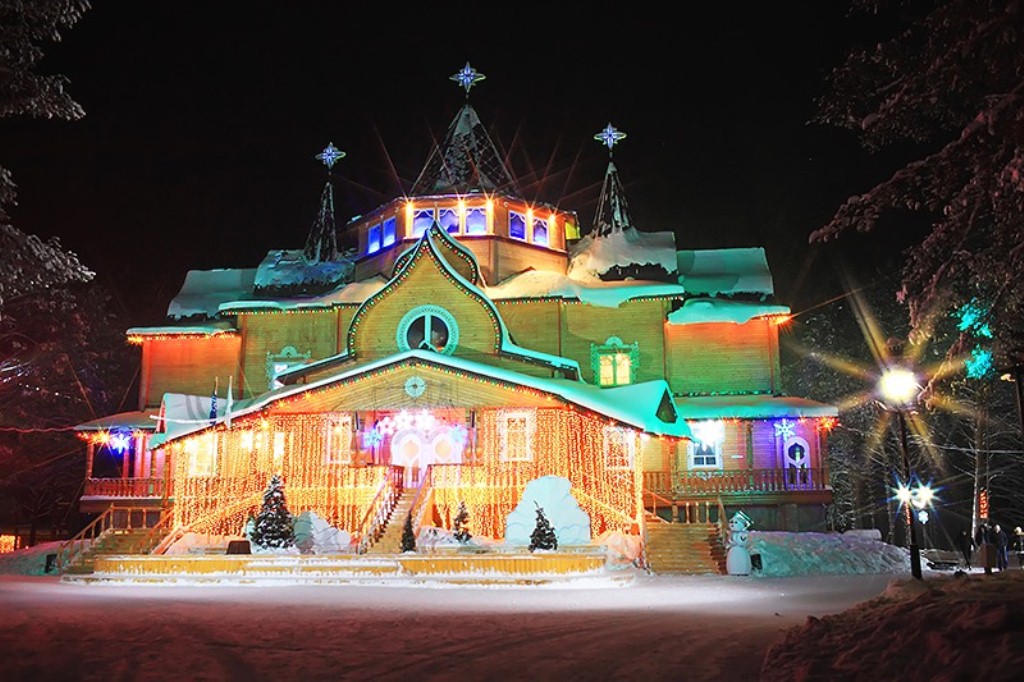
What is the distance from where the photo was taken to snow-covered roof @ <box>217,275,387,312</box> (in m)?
34.8

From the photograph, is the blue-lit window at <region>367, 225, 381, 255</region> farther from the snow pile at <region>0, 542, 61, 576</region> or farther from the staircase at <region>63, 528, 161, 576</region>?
the snow pile at <region>0, 542, 61, 576</region>

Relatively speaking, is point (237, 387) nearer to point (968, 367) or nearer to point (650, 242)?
point (650, 242)

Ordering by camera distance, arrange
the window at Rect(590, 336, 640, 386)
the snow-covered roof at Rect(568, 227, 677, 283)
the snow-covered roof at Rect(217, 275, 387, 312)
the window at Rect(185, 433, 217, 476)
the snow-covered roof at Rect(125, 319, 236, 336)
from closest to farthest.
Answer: the window at Rect(185, 433, 217, 476)
the window at Rect(590, 336, 640, 386)
the snow-covered roof at Rect(217, 275, 387, 312)
the snow-covered roof at Rect(125, 319, 236, 336)
the snow-covered roof at Rect(568, 227, 677, 283)

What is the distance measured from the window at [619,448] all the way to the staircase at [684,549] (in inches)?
79.9

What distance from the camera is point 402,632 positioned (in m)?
12.3

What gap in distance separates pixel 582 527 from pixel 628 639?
12807mm

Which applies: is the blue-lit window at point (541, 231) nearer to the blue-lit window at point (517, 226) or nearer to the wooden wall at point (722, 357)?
the blue-lit window at point (517, 226)

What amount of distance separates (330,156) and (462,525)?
20947 millimetres

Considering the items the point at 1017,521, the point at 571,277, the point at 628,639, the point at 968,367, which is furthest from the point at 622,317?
the point at 628,639

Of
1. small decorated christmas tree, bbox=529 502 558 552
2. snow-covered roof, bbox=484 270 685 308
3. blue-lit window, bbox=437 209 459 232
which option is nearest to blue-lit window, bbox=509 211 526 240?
blue-lit window, bbox=437 209 459 232

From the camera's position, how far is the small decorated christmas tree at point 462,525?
24609mm

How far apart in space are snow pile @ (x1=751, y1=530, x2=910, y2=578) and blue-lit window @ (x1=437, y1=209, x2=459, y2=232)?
15.8 metres

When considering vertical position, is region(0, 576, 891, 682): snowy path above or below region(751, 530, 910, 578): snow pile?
below

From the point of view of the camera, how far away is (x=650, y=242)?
120 ft
